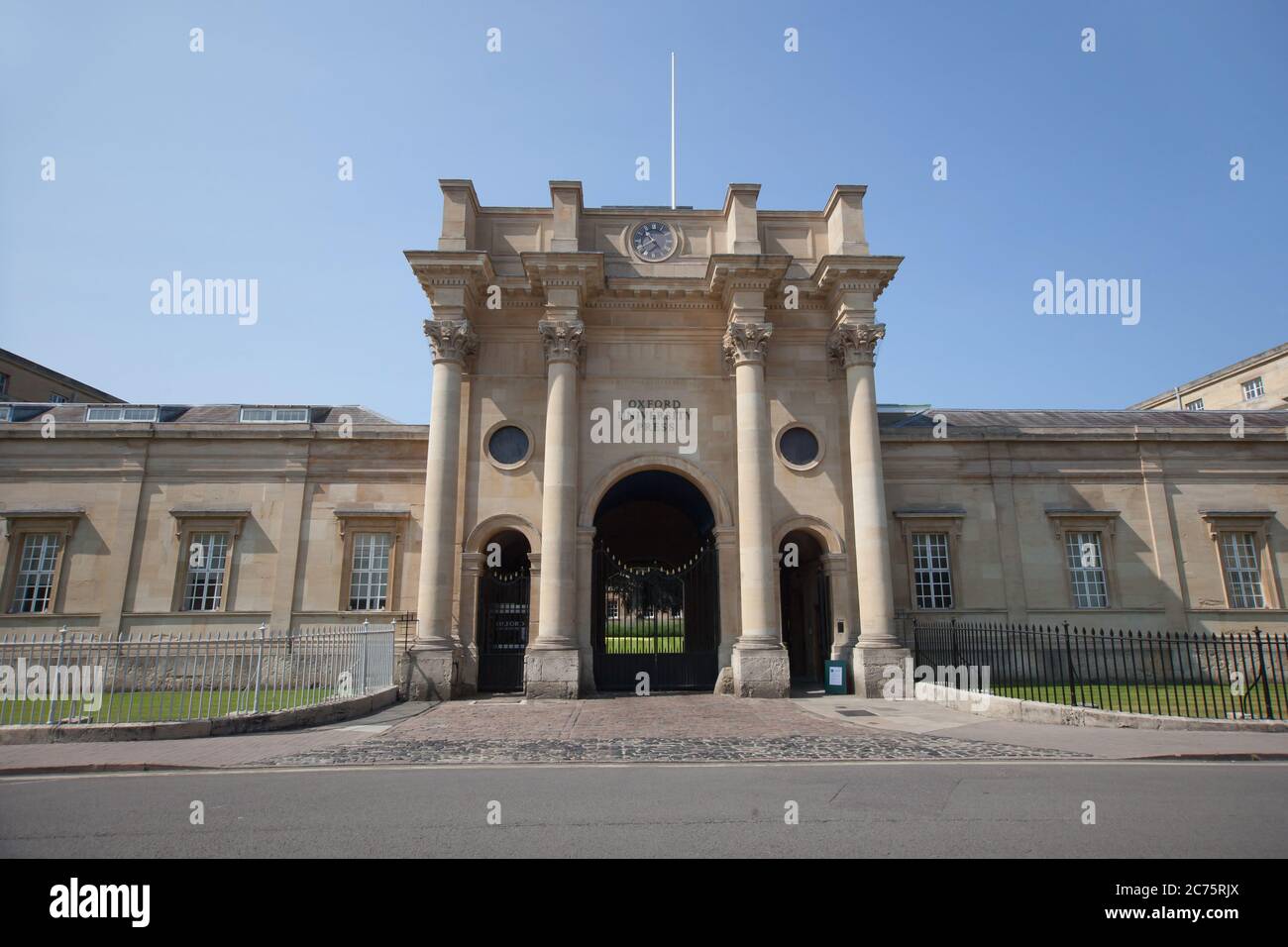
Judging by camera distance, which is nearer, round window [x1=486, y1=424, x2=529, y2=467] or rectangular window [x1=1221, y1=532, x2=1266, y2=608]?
round window [x1=486, y1=424, x2=529, y2=467]

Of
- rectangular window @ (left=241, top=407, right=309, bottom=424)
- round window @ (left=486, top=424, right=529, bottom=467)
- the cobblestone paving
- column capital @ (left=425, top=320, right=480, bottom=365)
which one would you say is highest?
column capital @ (left=425, top=320, right=480, bottom=365)

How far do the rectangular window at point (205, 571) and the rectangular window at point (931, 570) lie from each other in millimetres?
21104

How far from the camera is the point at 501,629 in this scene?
20.0 meters

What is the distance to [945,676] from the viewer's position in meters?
18.6

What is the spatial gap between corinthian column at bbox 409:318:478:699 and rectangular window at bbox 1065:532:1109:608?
18725mm

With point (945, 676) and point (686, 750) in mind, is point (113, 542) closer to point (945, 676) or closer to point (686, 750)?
point (686, 750)

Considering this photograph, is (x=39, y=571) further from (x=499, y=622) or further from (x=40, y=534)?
(x=499, y=622)

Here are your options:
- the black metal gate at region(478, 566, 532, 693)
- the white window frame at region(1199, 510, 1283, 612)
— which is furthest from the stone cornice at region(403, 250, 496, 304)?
the white window frame at region(1199, 510, 1283, 612)

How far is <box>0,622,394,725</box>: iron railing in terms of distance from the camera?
12.1 meters

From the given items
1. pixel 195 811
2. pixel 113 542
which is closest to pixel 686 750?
pixel 195 811

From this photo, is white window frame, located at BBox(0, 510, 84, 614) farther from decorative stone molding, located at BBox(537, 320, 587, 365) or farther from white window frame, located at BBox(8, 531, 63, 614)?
decorative stone molding, located at BBox(537, 320, 587, 365)

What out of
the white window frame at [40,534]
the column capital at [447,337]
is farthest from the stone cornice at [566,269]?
the white window frame at [40,534]

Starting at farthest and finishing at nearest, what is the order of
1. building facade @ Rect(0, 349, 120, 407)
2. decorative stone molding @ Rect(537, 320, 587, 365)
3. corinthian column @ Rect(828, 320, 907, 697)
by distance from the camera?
building facade @ Rect(0, 349, 120, 407) → decorative stone molding @ Rect(537, 320, 587, 365) → corinthian column @ Rect(828, 320, 907, 697)

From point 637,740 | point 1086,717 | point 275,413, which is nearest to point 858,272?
point 1086,717
